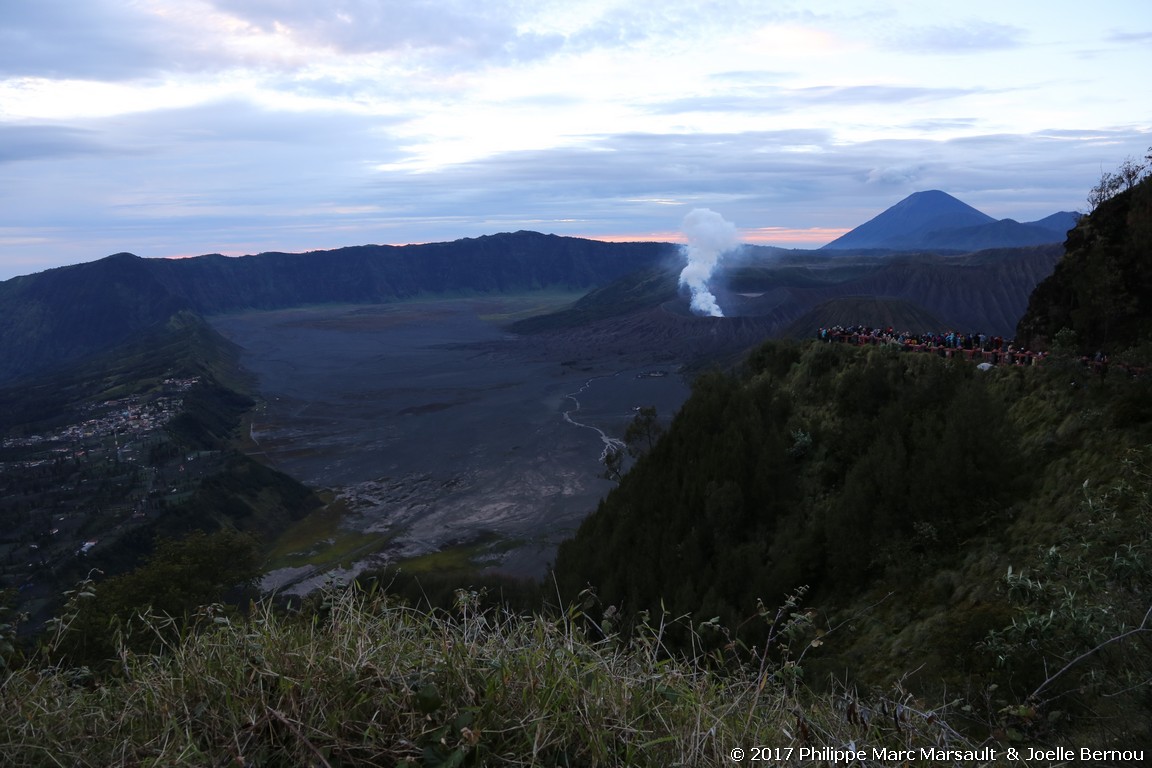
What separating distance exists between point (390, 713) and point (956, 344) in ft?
74.6

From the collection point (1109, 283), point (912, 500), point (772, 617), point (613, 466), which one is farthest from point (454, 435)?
point (772, 617)

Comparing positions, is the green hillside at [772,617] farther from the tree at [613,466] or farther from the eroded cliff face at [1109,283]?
the tree at [613,466]

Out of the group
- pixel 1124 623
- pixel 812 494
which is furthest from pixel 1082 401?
pixel 1124 623

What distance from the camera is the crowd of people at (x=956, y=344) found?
1888 cm

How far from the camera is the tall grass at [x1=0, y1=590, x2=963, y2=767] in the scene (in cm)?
307

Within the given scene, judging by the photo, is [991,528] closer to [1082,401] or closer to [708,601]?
[1082,401]

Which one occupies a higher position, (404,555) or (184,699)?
(184,699)

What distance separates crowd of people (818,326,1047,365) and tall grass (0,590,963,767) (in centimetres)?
1785

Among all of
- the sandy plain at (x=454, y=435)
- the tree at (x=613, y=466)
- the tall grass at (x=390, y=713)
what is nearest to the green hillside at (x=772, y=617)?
the tall grass at (x=390, y=713)

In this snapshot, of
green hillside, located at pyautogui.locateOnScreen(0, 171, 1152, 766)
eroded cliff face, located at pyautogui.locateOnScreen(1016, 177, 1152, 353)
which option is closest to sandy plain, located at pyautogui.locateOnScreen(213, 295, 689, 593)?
green hillside, located at pyautogui.locateOnScreen(0, 171, 1152, 766)

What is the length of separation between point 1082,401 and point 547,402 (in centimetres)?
6841

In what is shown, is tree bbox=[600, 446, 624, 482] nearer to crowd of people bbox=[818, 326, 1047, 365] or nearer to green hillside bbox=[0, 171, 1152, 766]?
crowd of people bbox=[818, 326, 1047, 365]

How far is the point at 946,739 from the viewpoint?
151 inches

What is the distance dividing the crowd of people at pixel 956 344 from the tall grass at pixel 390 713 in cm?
1785
